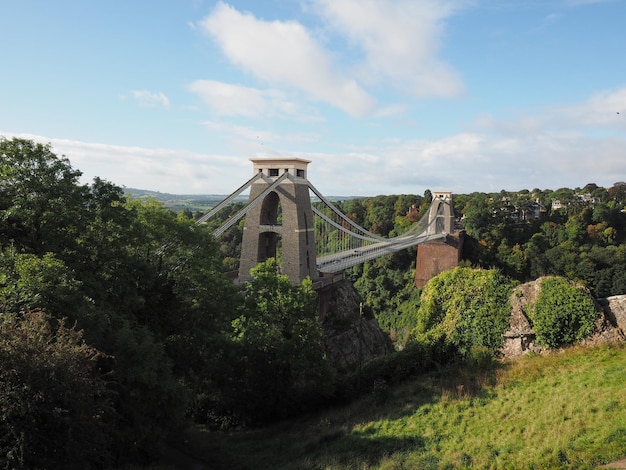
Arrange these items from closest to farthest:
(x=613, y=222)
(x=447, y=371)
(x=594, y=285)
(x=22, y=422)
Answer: (x=22, y=422), (x=447, y=371), (x=594, y=285), (x=613, y=222)

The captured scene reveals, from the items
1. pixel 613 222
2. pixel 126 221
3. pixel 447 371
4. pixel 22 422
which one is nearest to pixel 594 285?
pixel 613 222

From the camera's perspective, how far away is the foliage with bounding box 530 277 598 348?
10562mm

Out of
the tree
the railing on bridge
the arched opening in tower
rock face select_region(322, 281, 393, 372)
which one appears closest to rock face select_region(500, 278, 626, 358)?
the tree

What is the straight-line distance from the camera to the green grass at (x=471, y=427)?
697 cm

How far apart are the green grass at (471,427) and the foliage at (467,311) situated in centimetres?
103

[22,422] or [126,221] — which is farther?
[126,221]

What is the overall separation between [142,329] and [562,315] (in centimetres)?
942

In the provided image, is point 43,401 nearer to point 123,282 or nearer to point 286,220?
point 123,282

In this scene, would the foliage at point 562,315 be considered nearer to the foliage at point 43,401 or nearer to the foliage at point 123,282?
the foliage at point 123,282

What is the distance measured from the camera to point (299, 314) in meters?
12.2

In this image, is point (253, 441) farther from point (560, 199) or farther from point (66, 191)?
point (560, 199)

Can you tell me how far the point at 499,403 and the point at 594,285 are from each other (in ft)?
→ 117

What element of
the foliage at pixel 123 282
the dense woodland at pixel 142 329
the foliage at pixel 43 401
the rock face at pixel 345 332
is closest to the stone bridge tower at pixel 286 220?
the rock face at pixel 345 332

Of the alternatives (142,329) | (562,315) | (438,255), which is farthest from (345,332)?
(438,255)
